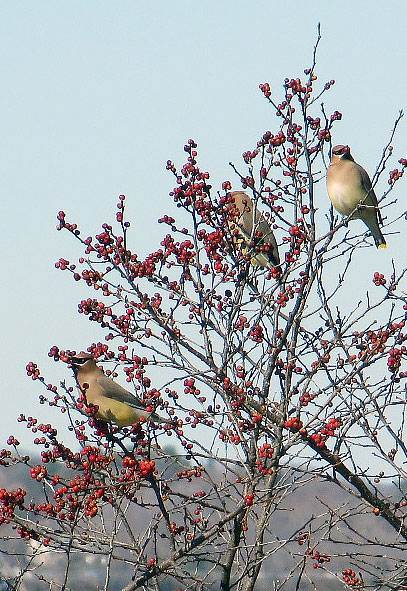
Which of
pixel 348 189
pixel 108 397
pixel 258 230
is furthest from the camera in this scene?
pixel 348 189

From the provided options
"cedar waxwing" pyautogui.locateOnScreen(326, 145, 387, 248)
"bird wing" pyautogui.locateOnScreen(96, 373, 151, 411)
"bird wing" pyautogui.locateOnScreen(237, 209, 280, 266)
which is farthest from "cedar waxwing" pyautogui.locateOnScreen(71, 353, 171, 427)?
"cedar waxwing" pyautogui.locateOnScreen(326, 145, 387, 248)

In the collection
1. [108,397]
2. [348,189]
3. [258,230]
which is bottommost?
[108,397]

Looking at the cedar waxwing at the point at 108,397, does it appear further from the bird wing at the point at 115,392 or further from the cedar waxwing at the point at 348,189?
the cedar waxwing at the point at 348,189

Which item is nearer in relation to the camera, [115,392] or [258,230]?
[115,392]

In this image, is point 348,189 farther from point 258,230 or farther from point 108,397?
point 108,397

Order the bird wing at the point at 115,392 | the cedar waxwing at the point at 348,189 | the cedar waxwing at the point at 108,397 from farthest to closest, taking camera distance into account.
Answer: the cedar waxwing at the point at 348,189 < the bird wing at the point at 115,392 < the cedar waxwing at the point at 108,397

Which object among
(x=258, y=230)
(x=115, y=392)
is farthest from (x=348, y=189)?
(x=115, y=392)

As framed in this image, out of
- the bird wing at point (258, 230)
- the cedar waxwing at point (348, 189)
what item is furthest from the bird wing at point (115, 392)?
the cedar waxwing at point (348, 189)

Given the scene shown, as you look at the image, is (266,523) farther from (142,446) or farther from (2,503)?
(2,503)

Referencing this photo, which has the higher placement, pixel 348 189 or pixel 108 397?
pixel 348 189

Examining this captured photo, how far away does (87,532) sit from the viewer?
17.2 feet

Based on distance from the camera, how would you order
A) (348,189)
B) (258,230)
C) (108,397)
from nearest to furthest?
(108,397) → (258,230) → (348,189)

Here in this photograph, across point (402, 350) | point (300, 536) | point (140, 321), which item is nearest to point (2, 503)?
point (140, 321)

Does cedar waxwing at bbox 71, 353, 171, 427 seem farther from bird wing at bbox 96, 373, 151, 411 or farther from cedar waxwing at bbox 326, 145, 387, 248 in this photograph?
cedar waxwing at bbox 326, 145, 387, 248
